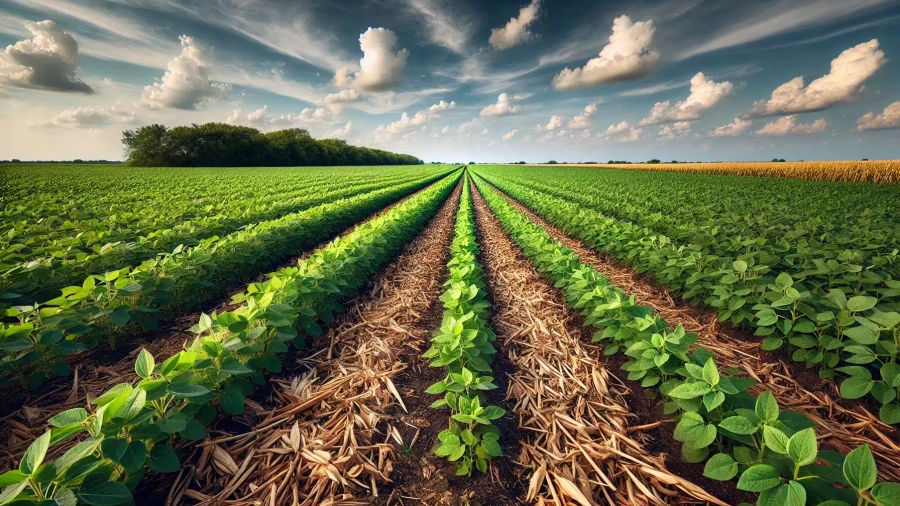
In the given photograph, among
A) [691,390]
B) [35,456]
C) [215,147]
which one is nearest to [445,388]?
[691,390]

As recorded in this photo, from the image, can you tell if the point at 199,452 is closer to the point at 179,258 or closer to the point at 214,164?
the point at 179,258

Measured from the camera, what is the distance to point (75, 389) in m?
3.12

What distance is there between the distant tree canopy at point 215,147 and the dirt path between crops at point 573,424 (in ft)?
269

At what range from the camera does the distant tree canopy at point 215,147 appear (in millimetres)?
62656

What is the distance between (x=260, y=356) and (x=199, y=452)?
2.73 ft

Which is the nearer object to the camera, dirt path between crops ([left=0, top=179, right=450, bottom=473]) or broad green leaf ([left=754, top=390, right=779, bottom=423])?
broad green leaf ([left=754, top=390, right=779, bottom=423])

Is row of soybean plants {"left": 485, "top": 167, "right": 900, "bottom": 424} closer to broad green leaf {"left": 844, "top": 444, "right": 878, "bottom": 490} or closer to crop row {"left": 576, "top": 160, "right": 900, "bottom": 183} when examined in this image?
broad green leaf {"left": 844, "top": 444, "right": 878, "bottom": 490}

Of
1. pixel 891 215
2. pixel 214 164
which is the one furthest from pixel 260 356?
pixel 214 164

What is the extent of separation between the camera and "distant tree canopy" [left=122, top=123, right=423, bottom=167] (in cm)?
6266

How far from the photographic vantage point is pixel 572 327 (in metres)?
4.60

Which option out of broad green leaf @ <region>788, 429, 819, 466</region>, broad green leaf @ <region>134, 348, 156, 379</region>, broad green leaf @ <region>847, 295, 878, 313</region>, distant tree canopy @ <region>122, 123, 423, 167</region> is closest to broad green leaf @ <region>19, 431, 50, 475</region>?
broad green leaf @ <region>134, 348, 156, 379</region>

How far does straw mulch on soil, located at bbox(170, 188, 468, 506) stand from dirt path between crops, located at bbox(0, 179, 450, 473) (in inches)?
18.4

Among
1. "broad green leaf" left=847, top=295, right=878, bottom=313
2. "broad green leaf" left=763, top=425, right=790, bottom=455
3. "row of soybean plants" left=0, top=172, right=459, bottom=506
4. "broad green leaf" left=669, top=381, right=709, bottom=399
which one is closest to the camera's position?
"row of soybean plants" left=0, top=172, right=459, bottom=506

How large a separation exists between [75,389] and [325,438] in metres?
2.67
